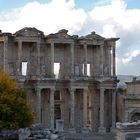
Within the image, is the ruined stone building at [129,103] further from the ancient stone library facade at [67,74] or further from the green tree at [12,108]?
the green tree at [12,108]

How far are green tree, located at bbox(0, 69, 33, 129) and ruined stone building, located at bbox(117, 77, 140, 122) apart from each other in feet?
49.0

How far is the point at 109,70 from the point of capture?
58.8 meters

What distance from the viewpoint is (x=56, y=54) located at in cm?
5784

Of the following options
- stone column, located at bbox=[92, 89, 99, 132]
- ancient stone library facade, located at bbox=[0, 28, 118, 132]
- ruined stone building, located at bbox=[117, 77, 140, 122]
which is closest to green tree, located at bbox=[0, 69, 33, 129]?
ancient stone library facade, located at bbox=[0, 28, 118, 132]

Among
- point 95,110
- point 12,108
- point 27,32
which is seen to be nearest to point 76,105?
point 95,110

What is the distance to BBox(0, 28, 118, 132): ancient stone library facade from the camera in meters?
55.3

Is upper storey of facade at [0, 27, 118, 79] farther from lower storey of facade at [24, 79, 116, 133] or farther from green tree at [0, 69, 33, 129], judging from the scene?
green tree at [0, 69, 33, 129]

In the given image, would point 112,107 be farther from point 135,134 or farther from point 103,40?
point 135,134

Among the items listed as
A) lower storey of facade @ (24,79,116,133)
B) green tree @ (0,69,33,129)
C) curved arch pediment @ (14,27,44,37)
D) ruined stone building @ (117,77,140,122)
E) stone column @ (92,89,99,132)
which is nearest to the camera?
green tree @ (0,69,33,129)

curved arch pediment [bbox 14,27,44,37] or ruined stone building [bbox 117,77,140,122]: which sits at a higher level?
curved arch pediment [bbox 14,27,44,37]

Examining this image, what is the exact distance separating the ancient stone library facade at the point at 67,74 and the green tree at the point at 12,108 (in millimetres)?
8521

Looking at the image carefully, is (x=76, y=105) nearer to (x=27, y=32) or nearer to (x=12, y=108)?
(x=27, y=32)

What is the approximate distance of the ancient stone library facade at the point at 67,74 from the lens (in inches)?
2178

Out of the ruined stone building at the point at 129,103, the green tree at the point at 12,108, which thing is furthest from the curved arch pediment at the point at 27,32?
the ruined stone building at the point at 129,103
